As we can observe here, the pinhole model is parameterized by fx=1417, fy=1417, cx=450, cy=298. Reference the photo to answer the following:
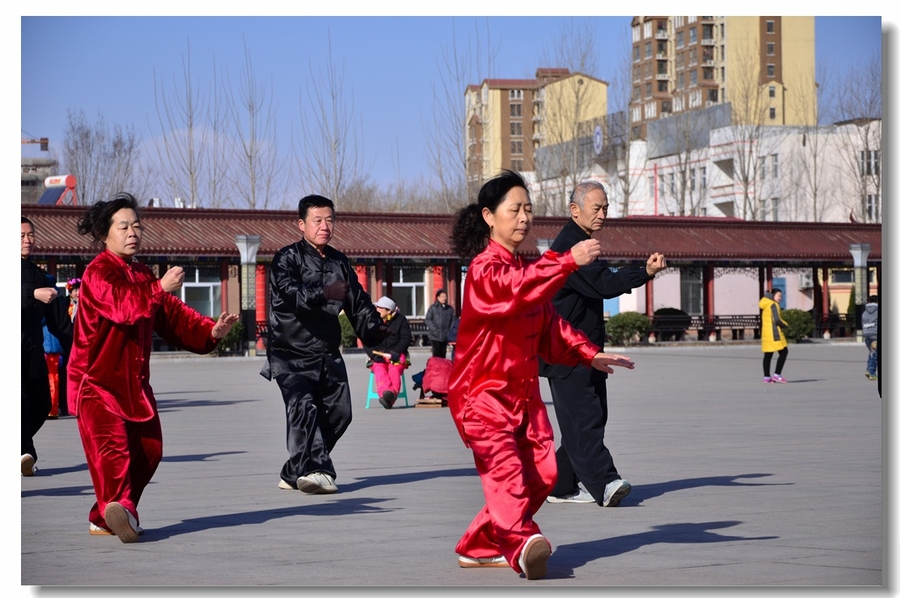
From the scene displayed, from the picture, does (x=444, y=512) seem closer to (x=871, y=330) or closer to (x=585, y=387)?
(x=585, y=387)

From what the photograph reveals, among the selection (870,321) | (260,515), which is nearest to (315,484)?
(260,515)

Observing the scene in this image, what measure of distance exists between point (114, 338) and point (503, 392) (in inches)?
75.4

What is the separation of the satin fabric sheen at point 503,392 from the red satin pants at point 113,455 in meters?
1.63

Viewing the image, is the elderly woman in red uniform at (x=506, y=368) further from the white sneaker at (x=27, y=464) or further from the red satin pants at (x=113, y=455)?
the white sneaker at (x=27, y=464)

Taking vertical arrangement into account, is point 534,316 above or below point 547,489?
above

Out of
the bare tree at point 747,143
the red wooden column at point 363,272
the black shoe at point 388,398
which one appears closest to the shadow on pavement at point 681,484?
the black shoe at point 388,398

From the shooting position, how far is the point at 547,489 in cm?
560

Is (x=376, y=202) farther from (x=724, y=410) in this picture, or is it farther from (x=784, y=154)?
(x=724, y=410)

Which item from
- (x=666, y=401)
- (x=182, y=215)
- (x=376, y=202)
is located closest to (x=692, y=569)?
(x=666, y=401)

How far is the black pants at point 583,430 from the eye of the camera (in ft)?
24.5

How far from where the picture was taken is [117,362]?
639 centimetres

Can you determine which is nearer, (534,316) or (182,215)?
Result: (534,316)

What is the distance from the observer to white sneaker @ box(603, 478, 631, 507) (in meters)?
7.41
